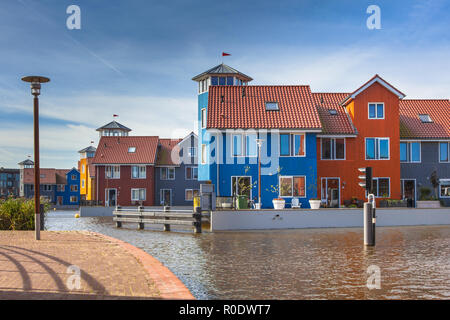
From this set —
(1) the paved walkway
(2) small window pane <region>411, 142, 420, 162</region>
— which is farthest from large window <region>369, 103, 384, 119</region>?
(1) the paved walkway

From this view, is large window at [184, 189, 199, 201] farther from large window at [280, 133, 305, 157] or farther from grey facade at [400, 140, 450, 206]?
grey facade at [400, 140, 450, 206]

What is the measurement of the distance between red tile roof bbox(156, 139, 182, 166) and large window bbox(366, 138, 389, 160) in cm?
3137

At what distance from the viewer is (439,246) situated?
17.2 metres

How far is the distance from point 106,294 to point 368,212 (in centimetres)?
1181

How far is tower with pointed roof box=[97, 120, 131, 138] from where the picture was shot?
2842 inches

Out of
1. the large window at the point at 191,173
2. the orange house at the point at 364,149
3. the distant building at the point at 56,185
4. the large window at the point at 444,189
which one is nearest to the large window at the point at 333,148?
the orange house at the point at 364,149

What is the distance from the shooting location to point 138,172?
197 feet

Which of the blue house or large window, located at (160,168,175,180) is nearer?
the blue house

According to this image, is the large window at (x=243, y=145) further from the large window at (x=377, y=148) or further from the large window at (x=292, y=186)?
the large window at (x=377, y=148)

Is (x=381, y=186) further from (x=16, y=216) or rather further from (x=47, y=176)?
(x=47, y=176)

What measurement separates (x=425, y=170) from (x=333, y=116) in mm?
8671

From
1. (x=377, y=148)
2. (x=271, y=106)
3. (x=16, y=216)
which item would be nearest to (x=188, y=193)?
(x=271, y=106)

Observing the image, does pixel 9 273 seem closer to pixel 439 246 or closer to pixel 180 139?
pixel 439 246
